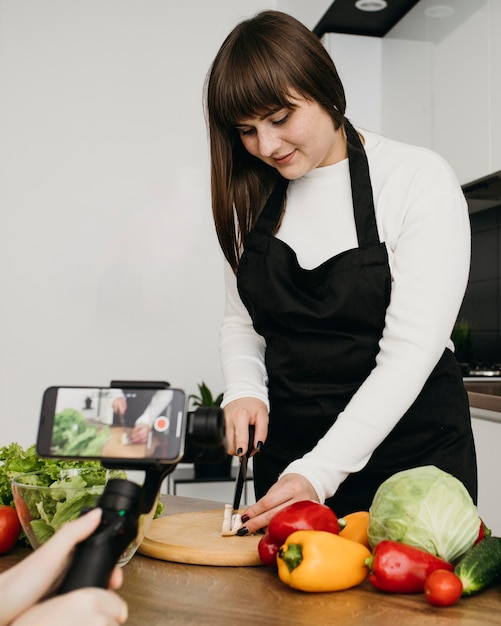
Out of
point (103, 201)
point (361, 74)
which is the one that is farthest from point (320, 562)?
point (103, 201)

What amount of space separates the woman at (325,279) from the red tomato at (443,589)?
31 cm

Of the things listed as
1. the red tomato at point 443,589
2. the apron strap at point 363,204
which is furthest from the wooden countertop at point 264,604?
the apron strap at point 363,204

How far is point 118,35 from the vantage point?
3.82 m

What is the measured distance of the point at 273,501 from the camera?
40.5 inches

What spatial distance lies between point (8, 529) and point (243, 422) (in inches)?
19.0

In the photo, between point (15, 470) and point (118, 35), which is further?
point (118, 35)

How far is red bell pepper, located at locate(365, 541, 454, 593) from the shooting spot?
0.80 meters

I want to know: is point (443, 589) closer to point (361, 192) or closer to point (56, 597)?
point (56, 597)

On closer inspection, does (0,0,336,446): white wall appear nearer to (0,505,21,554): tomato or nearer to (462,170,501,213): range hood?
(462,170,501,213): range hood

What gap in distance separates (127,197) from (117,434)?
10.7ft

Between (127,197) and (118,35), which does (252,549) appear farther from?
(118,35)

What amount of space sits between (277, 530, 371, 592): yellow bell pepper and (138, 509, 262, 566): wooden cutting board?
111mm

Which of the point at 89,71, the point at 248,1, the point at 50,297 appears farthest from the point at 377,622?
the point at 248,1

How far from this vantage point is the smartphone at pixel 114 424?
0.66 meters
